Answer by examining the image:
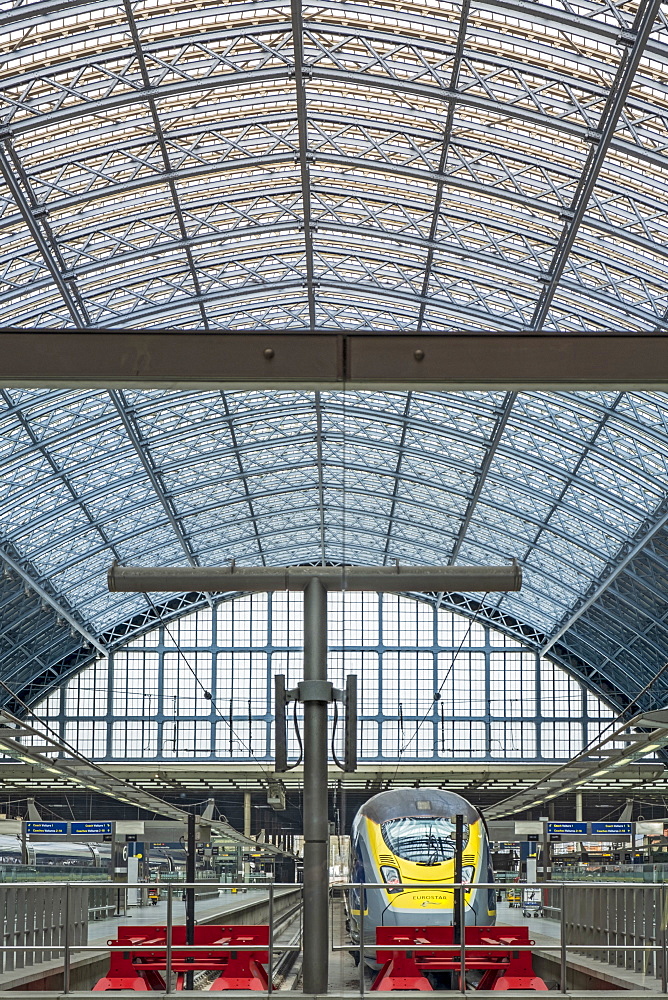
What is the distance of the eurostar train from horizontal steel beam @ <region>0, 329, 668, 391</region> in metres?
Result: 15.0

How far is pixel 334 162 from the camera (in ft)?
122

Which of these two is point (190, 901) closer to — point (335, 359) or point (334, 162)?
point (335, 359)

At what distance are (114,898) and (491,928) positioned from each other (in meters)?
24.2

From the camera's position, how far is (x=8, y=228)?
123 ft

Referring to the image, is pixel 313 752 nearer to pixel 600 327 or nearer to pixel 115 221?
pixel 115 221

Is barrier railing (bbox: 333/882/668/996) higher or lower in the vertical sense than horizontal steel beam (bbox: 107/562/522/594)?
lower

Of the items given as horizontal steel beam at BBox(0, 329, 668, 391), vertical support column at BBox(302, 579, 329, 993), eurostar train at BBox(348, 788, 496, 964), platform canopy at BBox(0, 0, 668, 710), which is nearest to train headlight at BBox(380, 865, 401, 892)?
eurostar train at BBox(348, 788, 496, 964)

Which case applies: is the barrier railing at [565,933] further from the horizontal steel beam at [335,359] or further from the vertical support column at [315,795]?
the horizontal steel beam at [335,359]

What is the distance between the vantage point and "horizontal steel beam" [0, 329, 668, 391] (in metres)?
12.2

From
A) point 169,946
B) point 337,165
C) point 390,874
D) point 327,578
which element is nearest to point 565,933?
point 169,946

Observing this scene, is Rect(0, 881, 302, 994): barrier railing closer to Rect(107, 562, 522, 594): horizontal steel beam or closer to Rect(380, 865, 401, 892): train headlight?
Rect(107, 562, 522, 594): horizontal steel beam

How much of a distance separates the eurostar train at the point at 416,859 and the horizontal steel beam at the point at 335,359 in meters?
15.0

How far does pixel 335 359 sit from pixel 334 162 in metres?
26.5

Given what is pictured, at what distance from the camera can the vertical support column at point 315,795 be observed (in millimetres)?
13617
